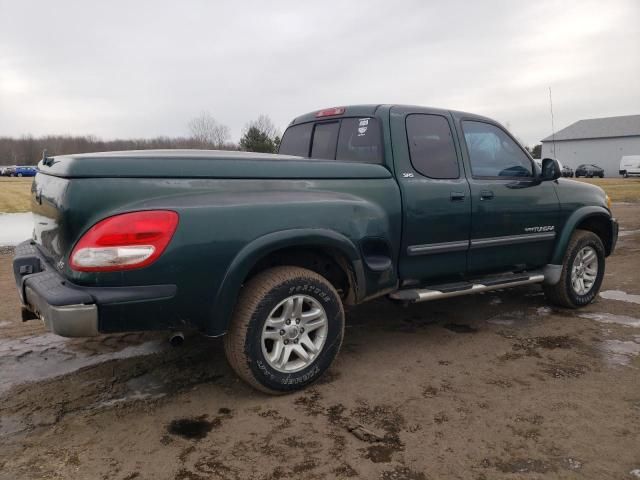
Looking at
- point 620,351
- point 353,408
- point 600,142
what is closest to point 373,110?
point 353,408

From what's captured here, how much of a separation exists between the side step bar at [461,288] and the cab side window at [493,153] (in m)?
0.90

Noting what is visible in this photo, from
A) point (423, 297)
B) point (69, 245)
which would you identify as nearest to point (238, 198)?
point (69, 245)

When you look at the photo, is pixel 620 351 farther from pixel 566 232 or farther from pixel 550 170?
pixel 550 170

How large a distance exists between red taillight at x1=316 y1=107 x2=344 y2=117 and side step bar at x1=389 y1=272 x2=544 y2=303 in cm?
160

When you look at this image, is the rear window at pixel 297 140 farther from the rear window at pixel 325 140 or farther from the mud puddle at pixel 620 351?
the mud puddle at pixel 620 351

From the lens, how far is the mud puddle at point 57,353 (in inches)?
138

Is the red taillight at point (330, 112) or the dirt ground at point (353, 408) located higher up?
the red taillight at point (330, 112)

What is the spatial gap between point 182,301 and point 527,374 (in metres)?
2.39

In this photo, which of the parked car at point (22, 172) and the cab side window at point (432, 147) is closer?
the cab side window at point (432, 147)

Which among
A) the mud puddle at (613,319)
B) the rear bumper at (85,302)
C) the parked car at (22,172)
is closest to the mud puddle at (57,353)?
the rear bumper at (85,302)

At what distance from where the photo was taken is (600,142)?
6091cm

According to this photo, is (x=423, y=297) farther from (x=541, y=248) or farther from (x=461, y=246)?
(x=541, y=248)

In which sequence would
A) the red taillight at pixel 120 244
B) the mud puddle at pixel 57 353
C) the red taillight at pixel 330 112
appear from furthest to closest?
the red taillight at pixel 330 112 → the mud puddle at pixel 57 353 → the red taillight at pixel 120 244

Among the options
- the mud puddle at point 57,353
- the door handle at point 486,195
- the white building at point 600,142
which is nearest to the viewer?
the mud puddle at point 57,353
